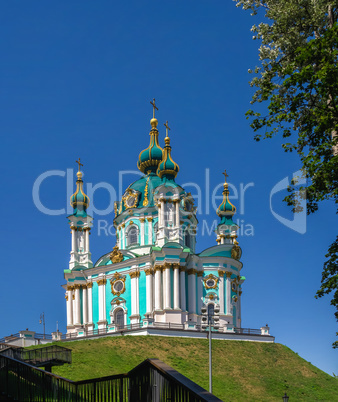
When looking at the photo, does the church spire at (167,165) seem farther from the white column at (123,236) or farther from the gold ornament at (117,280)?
the gold ornament at (117,280)

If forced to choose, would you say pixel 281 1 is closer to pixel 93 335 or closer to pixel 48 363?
pixel 48 363

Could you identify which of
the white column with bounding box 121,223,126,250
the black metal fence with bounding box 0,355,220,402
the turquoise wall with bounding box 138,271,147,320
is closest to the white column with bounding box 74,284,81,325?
the white column with bounding box 121,223,126,250

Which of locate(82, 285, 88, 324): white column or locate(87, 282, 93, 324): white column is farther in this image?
locate(82, 285, 88, 324): white column

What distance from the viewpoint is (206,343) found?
43.0m

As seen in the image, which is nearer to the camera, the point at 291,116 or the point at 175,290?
the point at 291,116

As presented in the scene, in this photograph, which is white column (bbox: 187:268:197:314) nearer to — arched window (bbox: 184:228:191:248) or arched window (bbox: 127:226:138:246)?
arched window (bbox: 184:228:191:248)

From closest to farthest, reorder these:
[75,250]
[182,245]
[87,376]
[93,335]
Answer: [87,376] → [93,335] → [182,245] → [75,250]

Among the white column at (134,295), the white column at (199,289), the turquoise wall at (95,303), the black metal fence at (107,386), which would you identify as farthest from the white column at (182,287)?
the black metal fence at (107,386)

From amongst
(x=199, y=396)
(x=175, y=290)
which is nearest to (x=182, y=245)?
(x=175, y=290)

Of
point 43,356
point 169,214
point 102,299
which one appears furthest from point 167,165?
point 43,356

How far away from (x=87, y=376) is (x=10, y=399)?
53.7 feet

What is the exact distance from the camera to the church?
4978 centimetres

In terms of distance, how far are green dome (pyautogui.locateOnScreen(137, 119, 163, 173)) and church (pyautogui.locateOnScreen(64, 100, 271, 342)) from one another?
0.09 meters

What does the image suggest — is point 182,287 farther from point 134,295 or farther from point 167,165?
point 167,165
